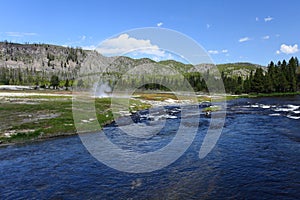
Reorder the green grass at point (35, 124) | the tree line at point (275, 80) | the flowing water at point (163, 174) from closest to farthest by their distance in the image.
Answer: the flowing water at point (163, 174) < the green grass at point (35, 124) < the tree line at point (275, 80)

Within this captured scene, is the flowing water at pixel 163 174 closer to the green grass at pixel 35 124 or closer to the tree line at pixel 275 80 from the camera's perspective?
the green grass at pixel 35 124

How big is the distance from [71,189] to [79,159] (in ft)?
25.0

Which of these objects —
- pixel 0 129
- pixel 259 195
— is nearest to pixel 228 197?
pixel 259 195

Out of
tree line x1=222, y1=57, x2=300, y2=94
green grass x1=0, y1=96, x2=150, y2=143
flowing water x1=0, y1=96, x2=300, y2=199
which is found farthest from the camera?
tree line x1=222, y1=57, x2=300, y2=94

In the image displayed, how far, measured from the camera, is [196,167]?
78.3 feet

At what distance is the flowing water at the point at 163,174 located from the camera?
18.3m

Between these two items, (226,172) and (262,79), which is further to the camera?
(262,79)

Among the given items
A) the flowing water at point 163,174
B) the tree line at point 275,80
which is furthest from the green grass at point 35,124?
the tree line at point 275,80

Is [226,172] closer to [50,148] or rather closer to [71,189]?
[71,189]

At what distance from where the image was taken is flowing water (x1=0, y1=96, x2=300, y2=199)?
60.2 feet

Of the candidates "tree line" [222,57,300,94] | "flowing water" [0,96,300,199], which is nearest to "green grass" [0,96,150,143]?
"flowing water" [0,96,300,199]

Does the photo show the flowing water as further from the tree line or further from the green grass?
the tree line

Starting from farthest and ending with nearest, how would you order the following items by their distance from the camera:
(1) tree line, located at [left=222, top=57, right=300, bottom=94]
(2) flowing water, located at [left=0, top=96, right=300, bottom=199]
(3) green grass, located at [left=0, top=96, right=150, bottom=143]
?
(1) tree line, located at [left=222, top=57, right=300, bottom=94] → (3) green grass, located at [left=0, top=96, right=150, bottom=143] → (2) flowing water, located at [left=0, top=96, right=300, bottom=199]

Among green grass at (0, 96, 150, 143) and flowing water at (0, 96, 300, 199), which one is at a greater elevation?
green grass at (0, 96, 150, 143)
